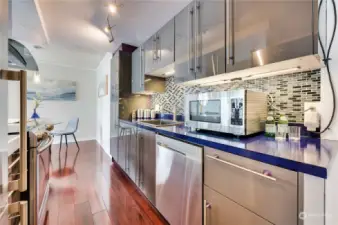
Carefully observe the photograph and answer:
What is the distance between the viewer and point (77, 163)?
3389 millimetres

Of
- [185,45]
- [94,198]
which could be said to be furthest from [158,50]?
[94,198]

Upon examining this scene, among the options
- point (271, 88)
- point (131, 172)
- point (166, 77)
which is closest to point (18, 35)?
point (166, 77)

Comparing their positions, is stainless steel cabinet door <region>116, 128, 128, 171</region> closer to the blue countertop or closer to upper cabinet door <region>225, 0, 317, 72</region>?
the blue countertop

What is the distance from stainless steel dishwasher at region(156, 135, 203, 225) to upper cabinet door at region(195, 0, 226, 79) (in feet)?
2.13

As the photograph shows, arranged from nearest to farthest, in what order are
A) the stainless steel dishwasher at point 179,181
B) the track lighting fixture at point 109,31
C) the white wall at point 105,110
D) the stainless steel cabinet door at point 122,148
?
the stainless steel dishwasher at point 179,181 < the track lighting fixture at point 109,31 < the stainless steel cabinet door at point 122,148 < the white wall at point 105,110

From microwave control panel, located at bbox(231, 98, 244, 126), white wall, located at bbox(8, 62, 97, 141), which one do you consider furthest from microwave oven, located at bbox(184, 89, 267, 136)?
white wall, located at bbox(8, 62, 97, 141)

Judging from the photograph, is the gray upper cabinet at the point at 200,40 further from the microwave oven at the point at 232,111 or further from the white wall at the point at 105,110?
the white wall at the point at 105,110

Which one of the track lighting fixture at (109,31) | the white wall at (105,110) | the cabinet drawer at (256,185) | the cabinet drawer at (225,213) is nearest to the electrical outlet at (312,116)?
the cabinet drawer at (256,185)

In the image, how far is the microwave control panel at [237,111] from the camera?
1.10m

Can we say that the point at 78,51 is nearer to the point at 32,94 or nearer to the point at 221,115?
the point at 32,94

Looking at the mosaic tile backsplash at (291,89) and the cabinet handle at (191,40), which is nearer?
the mosaic tile backsplash at (291,89)

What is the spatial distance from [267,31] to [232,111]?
0.52 m

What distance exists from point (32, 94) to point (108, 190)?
4.43 m

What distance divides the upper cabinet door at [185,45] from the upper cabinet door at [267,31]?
0.42 meters
